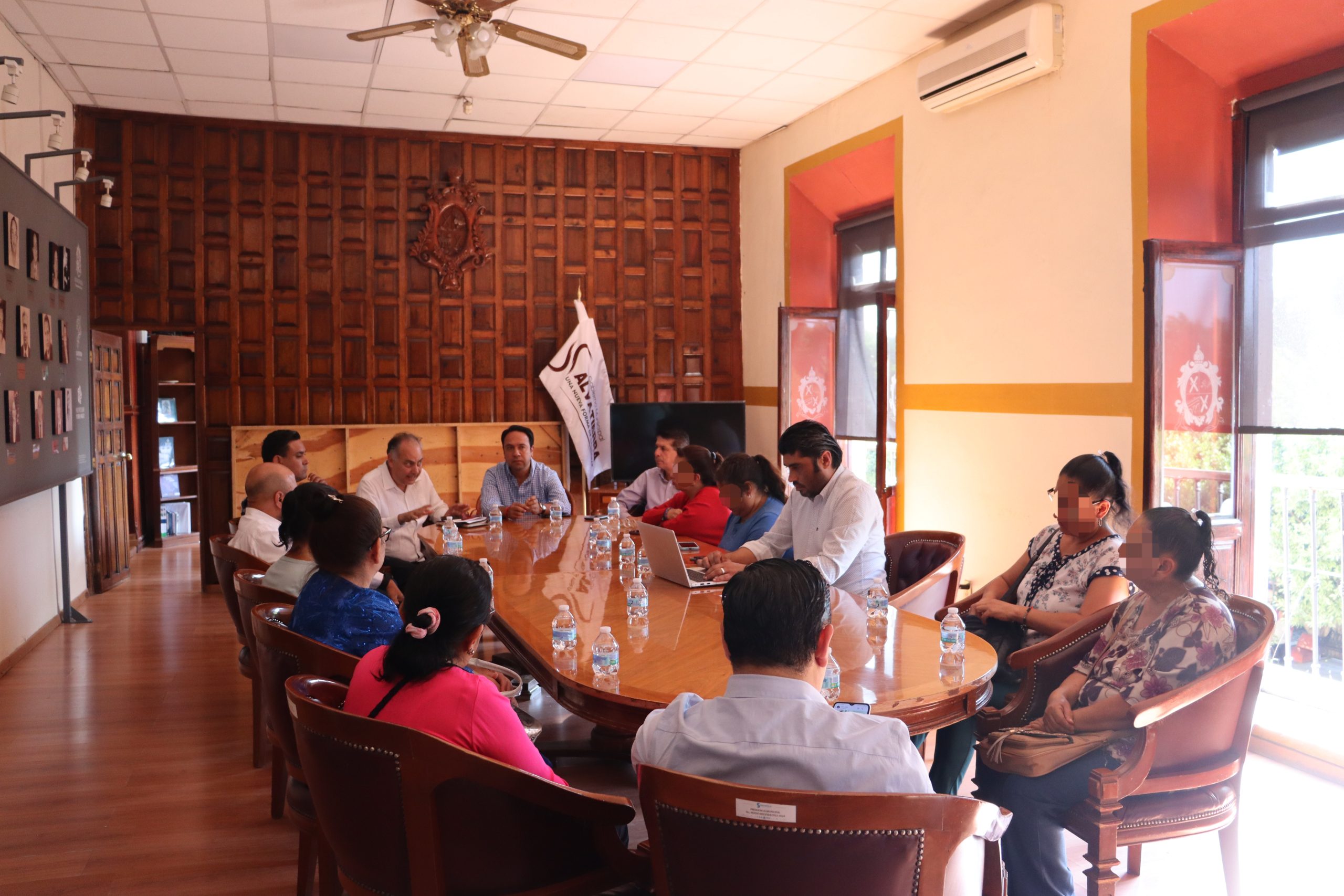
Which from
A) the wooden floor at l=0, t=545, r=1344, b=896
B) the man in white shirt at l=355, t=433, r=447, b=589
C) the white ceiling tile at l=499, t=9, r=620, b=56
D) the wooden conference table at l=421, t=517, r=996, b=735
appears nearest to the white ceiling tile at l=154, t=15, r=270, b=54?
the white ceiling tile at l=499, t=9, r=620, b=56

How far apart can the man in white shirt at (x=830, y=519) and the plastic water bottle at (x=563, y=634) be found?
3.29ft

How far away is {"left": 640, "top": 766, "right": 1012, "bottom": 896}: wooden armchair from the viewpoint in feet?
4.82

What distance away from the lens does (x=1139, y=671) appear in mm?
2588

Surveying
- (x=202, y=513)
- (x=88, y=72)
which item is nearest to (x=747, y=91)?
(x=88, y=72)

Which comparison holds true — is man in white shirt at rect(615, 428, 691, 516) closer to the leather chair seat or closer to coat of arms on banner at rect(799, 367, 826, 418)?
coat of arms on banner at rect(799, 367, 826, 418)

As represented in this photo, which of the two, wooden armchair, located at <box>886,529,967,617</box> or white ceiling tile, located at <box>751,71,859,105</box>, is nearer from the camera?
wooden armchair, located at <box>886,529,967,617</box>

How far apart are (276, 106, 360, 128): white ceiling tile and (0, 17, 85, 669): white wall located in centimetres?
148

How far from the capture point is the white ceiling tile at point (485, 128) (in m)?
7.87

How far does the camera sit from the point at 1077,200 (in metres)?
5.05

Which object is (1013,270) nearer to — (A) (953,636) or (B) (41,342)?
(A) (953,636)

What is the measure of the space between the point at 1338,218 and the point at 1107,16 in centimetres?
149

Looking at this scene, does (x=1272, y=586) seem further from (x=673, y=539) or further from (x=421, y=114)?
(x=421, y=114)

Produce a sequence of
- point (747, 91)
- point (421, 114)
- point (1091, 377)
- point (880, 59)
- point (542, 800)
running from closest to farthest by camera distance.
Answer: point (542, 800) < point (1091, 377) < point (880, 59) < point (747, 91) < point (421, 114)

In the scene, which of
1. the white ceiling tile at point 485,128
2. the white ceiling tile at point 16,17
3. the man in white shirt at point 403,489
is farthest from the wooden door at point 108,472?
the white ceiling tile at point 485,128
